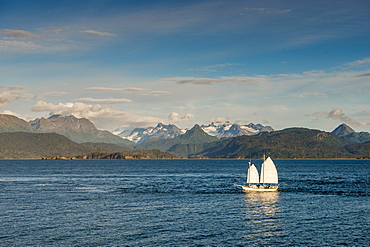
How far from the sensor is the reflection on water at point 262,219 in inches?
2260

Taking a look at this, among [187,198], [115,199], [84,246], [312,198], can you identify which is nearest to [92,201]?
[115,199]

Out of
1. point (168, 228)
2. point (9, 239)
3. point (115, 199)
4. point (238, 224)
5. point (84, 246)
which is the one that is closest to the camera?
point (84, 246)

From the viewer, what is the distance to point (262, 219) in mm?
73000

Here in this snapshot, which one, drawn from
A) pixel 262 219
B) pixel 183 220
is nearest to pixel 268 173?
pixel 262 219

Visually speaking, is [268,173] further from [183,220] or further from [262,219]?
[183,220]

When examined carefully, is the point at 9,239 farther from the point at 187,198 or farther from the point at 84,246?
the point at 187,198

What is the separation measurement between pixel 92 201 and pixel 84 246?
43358mm

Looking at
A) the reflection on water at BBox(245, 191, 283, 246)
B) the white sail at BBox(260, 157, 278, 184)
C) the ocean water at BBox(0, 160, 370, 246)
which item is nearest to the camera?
the ocean water at BBox(0, 160, 370, 246)

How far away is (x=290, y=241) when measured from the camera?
55.5 metres

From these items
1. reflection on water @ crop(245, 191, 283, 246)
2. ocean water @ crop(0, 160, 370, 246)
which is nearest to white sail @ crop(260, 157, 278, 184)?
reflection on water @ crop(245, 191, 283, 246)

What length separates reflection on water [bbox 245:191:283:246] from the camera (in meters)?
57.4

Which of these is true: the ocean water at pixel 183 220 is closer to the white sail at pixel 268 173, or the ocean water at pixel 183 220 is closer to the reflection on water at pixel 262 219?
the reflection on water at pixel 262 219

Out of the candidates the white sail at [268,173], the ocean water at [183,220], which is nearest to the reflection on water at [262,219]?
the ocean water at [183,220]

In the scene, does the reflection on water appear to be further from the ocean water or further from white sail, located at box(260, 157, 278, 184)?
white sail, located at box(260, 157, 278, 184)
